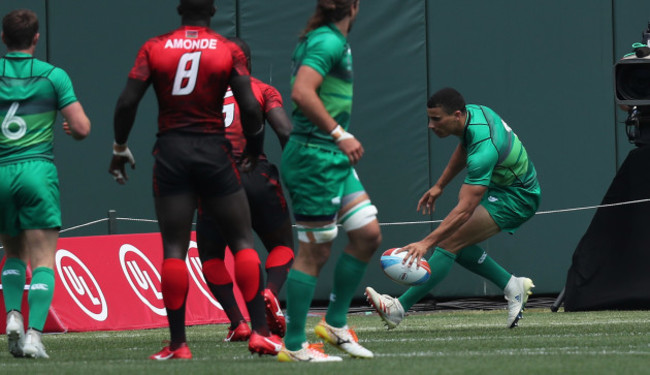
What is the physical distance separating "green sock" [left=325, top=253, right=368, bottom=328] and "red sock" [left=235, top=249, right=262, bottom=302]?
1.69 ft

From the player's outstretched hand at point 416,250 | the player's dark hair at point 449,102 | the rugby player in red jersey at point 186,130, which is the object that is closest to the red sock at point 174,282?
the rugby player in red jersey at point 186,130

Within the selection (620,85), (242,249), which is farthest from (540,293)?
(242,249)

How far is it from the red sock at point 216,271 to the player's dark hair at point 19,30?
1791mm

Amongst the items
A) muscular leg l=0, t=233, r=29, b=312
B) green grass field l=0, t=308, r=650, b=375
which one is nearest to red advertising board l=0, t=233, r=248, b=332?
green grass field l=0, t=308, r=650, b=375

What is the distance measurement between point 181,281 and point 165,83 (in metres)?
1.00

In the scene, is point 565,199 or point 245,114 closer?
point 245,114

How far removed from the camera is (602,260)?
1031 centimetres

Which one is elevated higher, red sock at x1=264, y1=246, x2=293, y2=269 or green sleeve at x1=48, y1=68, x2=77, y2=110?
green sleeve at x1=48, y1=68, x2=77, y2=110

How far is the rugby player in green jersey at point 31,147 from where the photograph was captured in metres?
6.73

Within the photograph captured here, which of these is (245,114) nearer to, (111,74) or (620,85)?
(620,85)

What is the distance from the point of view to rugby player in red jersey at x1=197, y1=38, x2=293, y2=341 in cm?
760

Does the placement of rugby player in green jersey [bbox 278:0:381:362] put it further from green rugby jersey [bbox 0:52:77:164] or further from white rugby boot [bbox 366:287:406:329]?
white rugby boot [bbox 366:287:406:329]

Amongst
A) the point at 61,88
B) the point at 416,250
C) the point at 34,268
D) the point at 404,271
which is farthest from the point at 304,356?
the point at 404,271

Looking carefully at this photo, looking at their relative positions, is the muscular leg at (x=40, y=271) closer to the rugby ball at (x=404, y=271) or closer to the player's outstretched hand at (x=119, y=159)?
the player's outstretched hand at (x=119, y=159)
